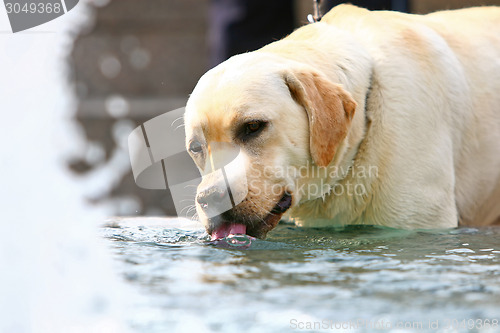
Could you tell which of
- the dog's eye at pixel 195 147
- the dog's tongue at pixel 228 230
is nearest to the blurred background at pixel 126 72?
the dog's eye at pixel 195 147

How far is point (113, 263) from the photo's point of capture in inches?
86.7

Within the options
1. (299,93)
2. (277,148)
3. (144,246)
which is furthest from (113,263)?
(299,93)

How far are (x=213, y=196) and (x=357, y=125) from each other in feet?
2.54

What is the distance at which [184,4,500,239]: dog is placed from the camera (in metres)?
2.80

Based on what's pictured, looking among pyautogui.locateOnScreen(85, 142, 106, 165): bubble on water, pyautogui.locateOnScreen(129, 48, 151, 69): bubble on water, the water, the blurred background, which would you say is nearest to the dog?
the water

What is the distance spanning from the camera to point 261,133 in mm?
2812

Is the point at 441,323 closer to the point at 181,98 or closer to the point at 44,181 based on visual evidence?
the point at 44,181

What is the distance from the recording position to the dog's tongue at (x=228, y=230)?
274 cm

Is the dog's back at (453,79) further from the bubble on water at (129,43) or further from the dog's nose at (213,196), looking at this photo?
the bubble on water at (129,43)

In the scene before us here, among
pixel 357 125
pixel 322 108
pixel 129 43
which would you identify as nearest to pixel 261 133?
pixel 322 108

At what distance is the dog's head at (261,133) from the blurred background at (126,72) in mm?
5014

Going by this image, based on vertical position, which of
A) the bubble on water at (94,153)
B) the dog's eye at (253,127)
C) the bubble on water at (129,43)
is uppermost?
the bubble on water at (129,43)

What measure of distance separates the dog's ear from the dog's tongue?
0.44 m

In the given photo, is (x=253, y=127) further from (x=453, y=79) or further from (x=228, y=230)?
(x=453, y=79)
